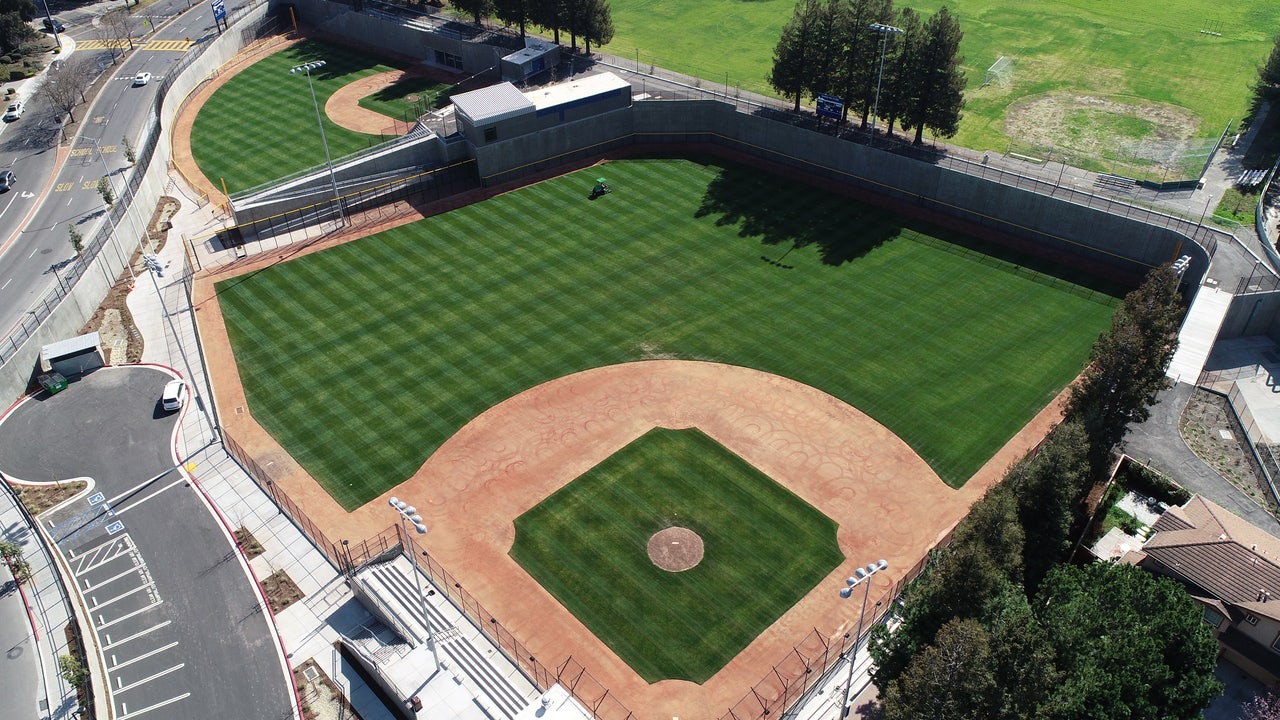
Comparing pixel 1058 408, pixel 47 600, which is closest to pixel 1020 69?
pixel 1058 408

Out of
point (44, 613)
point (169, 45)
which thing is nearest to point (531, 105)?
point (44, 613)

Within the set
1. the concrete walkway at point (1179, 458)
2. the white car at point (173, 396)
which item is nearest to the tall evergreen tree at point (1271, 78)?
the concrete walkway at point (1179, 458)

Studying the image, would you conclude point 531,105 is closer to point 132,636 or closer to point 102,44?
point 132,636

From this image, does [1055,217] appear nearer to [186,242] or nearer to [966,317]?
[966,317]

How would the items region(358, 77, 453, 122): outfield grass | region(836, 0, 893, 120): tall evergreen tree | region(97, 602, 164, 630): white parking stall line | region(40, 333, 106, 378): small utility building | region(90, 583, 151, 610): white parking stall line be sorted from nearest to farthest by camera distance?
region(97, 602, 164, 630): white parking stall line → region(90, 583, 151, 610): white parking stall line → region(40, 333, 106, 378): small utility building → region(836, 0, 893, 120): tall evergreen tree → region(358, 77, 453, 122): outfield grass

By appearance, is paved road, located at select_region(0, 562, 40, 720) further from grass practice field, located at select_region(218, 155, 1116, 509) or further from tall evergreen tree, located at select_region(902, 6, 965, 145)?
tall evergreen tree, located at select_region(902, 6, 965, 145)

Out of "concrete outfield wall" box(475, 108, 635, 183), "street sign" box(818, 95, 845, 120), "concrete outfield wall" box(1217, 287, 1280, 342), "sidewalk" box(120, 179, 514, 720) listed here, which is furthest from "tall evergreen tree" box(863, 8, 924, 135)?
"sidewalk" box(120, 179, 514, 720)
